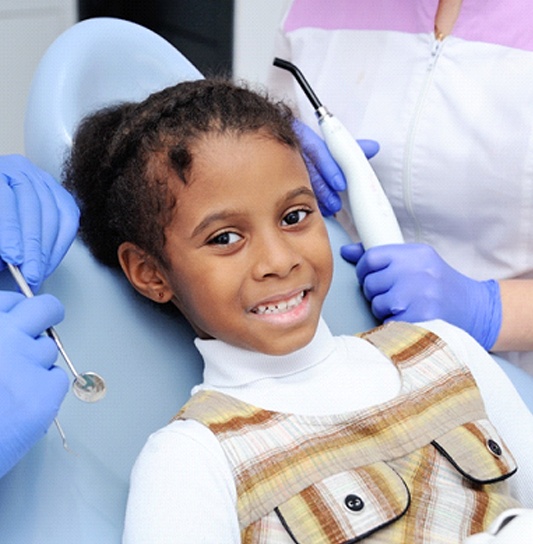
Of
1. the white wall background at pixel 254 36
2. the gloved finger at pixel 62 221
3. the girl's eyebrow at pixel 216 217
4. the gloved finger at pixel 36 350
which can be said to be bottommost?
A: the white wall background at pixel 254 36

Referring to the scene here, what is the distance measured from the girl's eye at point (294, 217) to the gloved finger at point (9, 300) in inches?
11.4

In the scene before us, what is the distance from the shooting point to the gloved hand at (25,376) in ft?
2.78

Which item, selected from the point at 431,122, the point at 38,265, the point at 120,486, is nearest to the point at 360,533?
the point at 120,486

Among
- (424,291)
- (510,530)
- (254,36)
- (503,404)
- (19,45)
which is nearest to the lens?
(510,530)

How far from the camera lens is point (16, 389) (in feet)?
2.82

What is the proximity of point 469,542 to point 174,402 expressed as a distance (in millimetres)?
408

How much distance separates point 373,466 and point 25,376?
364 mm

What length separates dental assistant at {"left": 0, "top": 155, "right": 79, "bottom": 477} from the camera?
85 centimetres

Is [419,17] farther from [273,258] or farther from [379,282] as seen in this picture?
[273,258]

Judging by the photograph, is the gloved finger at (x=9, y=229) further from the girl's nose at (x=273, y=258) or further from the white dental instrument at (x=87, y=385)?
the girl's nose at (x=273, y=258)

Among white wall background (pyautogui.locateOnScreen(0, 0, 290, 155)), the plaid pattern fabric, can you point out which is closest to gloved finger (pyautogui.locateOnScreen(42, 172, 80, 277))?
the plaid pattern fabric

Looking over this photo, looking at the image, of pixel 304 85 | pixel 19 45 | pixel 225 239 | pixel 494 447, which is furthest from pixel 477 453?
pixel 19 45

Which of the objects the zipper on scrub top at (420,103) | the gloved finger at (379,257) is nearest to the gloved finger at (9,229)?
the gloved finger at (379,257)

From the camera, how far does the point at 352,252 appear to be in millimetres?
1355
